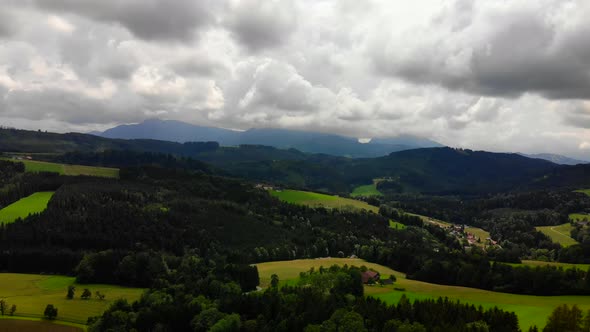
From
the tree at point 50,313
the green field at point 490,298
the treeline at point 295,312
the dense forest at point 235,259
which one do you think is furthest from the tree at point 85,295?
the green field at point 490,298

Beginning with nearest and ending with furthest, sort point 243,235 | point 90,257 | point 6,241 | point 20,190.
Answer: point 90,257
point 6,241
point 243,235
point 20,190

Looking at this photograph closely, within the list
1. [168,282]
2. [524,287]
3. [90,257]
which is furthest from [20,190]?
[524,287]

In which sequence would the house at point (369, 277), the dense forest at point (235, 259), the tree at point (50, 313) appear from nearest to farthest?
1. the dense forest at point (235, 259)
2. the tree at point (50, 313)
3. the house at point (369, 277)

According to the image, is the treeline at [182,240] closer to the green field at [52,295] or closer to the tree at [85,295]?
the green field at [52,295]

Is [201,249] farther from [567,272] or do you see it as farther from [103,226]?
[567,272]

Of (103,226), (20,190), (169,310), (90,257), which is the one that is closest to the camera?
(169,310)

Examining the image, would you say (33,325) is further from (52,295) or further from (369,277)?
(369,277)

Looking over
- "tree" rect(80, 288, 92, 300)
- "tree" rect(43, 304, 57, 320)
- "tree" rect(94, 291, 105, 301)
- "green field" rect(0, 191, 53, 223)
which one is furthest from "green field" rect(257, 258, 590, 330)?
"green field" rect(0, 191, 53, 223)
